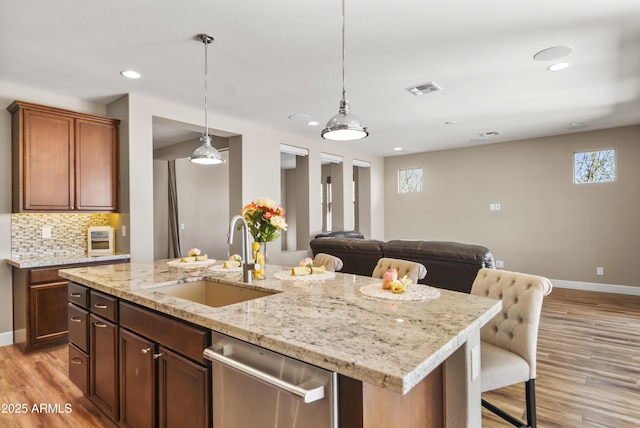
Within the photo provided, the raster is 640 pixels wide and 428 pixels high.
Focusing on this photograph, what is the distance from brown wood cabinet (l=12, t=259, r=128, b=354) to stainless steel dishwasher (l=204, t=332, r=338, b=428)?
290cm

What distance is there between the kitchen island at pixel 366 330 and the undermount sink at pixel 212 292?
0.23 feet

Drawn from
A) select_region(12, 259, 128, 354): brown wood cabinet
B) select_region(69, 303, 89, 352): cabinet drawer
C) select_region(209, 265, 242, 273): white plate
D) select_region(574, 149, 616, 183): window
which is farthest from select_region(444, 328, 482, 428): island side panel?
select_region(574, 149, 616, 183): window

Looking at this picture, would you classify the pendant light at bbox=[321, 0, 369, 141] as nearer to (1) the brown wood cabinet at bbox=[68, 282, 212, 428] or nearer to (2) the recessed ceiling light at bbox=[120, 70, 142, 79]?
(1) the brown wood cabinet at bbox=[68, 282, 212, 428]

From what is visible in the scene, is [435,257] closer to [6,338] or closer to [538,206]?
[538,206]

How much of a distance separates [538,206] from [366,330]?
6305 mm

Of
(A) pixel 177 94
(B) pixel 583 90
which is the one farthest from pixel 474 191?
(A) pixel 177 94

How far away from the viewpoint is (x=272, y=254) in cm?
539

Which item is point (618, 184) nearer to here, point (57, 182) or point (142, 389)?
point (142, 389)

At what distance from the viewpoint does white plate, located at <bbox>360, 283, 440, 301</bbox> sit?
1692mm

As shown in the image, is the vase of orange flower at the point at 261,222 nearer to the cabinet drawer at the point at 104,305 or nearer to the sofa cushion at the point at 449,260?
the cabinet drawer at the point at 104,305

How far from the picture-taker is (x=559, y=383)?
104 inches

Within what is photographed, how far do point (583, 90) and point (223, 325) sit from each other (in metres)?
4.42

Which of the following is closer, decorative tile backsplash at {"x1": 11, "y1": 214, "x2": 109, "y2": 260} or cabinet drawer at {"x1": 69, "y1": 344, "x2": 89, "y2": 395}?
cabinet drawer at {"x1": 69, "y1": 344, "x2": 89, "y2": 395}

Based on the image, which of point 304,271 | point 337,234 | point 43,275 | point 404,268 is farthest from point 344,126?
point 337,234
